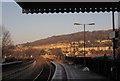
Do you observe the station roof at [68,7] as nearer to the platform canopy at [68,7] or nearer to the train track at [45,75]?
the platform canopy at [68,7]

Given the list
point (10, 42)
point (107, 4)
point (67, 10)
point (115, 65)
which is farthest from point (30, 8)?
point (10, 42)

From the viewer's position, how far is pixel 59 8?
20656 mm

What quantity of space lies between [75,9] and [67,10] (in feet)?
1.43

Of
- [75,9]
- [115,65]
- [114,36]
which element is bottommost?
[115,65]

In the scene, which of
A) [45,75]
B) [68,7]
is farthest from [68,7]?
[45,75]

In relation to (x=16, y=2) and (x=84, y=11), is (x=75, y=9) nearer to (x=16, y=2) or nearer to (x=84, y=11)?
(x=84, y=11)

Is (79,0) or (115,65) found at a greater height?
(79,0)

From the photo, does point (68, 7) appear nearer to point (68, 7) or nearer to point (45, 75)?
point (68, 7)

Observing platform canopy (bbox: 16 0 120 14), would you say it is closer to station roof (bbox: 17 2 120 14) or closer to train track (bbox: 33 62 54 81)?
station roof (bbox: 17 2 120 14)

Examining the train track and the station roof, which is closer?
the station roof

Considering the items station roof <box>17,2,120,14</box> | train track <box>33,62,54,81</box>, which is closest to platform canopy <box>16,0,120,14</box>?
station roof <box>17,2,120,14</box>

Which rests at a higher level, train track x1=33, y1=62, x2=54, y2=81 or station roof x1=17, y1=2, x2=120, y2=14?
station roof x1=17, y1=2, x2=120, y2=14

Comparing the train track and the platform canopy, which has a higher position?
the platform canopy

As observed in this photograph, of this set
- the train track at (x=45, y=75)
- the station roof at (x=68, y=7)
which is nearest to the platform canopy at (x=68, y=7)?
the station roof at (x=68, y=7)
